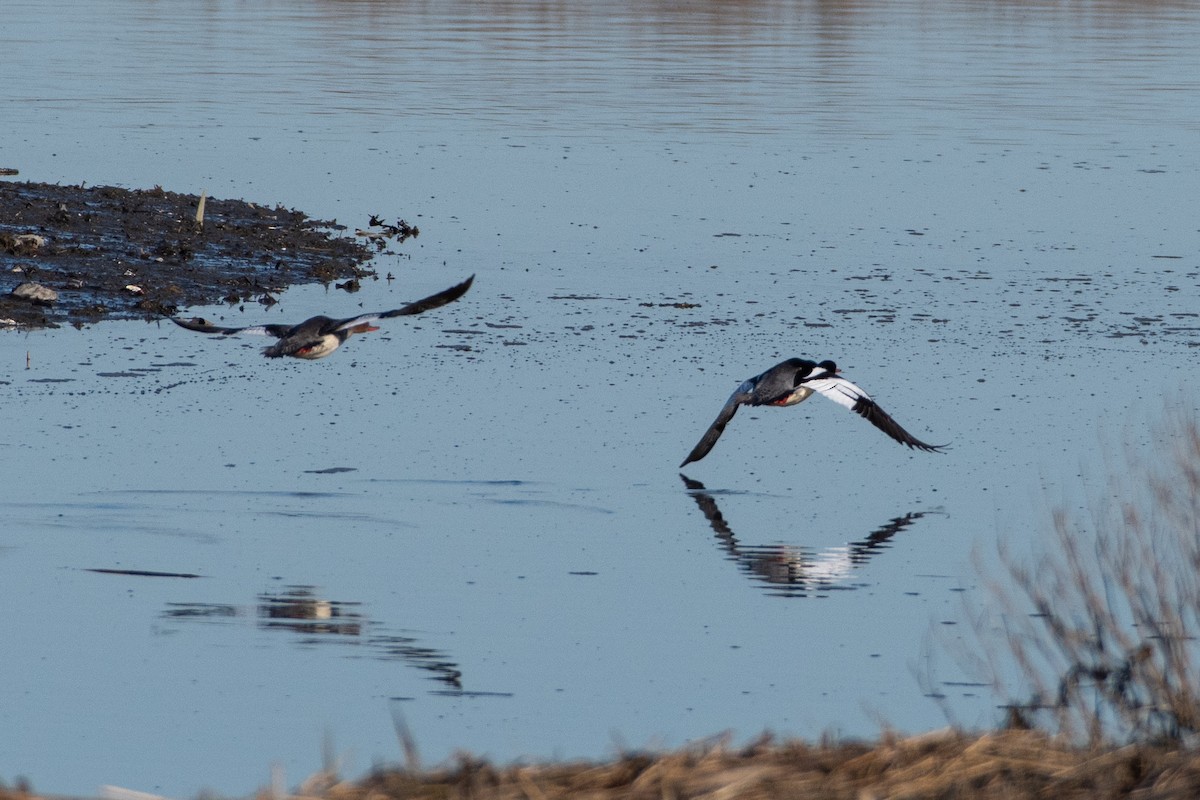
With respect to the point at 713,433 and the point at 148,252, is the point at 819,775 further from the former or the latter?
the point at 148,252

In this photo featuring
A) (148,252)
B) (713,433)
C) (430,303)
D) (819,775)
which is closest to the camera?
(819,775)

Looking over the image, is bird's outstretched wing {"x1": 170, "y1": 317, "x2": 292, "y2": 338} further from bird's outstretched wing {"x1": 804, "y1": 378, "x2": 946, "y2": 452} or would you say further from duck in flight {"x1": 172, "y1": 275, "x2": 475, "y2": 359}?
bird's outstretched wing {"x1": 804, "y1": 378, "x2": 946, "y2": 452}

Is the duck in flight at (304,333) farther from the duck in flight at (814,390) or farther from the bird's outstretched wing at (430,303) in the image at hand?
the duck in flight at (814,390)

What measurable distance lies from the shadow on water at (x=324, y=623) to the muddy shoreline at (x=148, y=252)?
7508 mm

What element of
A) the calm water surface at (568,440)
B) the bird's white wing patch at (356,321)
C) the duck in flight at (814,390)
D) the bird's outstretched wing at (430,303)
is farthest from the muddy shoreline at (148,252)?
the duck in flight at (814,390)

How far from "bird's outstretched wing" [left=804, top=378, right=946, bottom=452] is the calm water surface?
8.9 inches

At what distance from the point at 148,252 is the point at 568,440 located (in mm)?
7796

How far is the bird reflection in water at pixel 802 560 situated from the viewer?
34.3ft

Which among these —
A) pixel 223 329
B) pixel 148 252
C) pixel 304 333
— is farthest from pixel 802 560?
pixel 148 252

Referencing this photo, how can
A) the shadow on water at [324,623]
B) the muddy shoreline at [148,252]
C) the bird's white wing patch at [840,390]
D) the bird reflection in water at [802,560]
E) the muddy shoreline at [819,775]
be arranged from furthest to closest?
the muddy shoreline at [148,252] → the bird's white wing patch at [840,390] → the bird reflection in water at [802,560] → the shadow on water at [324,623] → the muddy shoreline at [819,775]

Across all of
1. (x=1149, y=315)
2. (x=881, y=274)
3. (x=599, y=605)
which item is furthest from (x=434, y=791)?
(x=881, y=274)

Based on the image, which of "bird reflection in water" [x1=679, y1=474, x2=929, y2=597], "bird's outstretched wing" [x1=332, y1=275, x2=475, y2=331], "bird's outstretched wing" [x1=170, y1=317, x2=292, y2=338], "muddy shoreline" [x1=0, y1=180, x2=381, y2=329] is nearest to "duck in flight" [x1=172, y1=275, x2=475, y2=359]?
"bird's outstretched wing" [x1=170, y1=317, x2=292, y2=338]

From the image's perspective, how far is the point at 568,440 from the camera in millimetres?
13266

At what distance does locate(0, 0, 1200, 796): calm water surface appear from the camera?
866 cm
